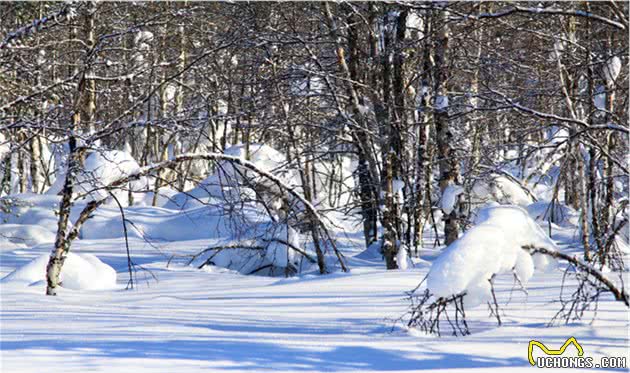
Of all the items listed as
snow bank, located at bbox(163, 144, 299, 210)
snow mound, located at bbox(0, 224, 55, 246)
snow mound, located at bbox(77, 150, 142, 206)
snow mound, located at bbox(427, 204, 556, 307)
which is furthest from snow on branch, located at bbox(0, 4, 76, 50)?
snow mound, located at bbox(0, 224, 55, 246)

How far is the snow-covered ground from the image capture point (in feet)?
13.9

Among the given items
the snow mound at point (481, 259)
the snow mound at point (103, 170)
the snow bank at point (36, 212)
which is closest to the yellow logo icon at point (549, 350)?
the snow mound at point (481, 259)

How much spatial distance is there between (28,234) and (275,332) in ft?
38.8

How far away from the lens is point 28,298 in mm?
6617

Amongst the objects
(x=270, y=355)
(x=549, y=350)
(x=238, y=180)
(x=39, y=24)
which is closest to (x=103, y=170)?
(x=39, y=24)

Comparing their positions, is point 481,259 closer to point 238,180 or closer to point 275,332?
point 275,332

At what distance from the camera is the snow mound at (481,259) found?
4.54 meters

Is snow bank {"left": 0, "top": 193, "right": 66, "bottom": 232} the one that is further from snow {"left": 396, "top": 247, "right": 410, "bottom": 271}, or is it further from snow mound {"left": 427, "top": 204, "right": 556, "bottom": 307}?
snow mound {"left": 427, "top": 204, "right": 556, "bottom": 307}

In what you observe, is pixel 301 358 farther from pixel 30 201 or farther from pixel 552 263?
pixel 30 201

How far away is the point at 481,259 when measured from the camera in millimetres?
4527

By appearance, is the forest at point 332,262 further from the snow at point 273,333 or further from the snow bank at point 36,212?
the snow bank at point 36,212

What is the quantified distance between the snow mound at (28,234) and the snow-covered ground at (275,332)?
8.16 metres

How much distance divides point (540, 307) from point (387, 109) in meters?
5.81

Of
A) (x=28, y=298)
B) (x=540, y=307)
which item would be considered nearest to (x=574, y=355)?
(x=540, y=307)
